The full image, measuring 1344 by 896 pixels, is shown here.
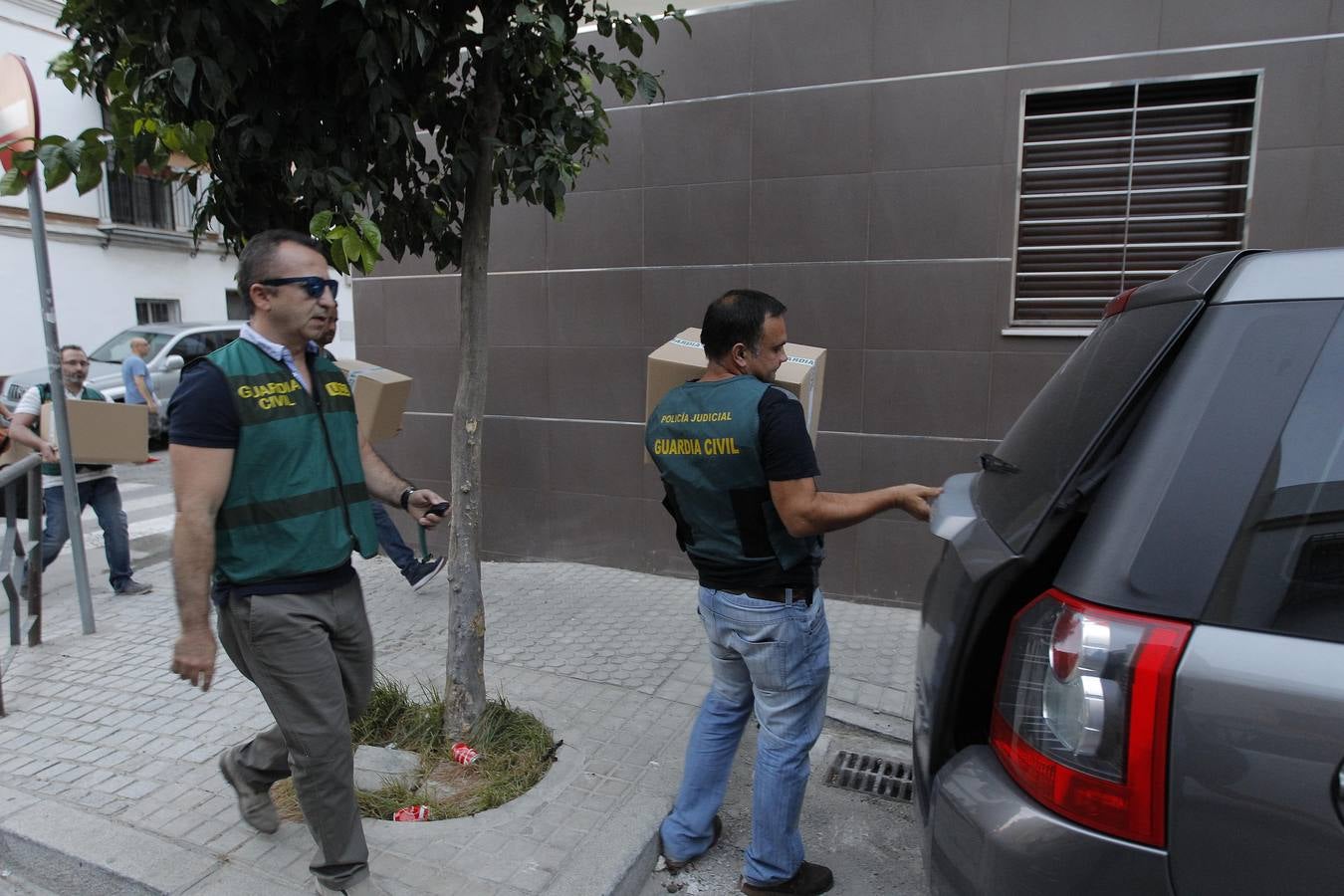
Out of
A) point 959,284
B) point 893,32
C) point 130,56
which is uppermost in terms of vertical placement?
point 893,32

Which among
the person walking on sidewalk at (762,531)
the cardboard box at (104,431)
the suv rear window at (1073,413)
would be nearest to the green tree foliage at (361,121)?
the person walking on sidewalk at (762,531)

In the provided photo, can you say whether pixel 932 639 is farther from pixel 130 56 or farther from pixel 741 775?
pixel 130 56

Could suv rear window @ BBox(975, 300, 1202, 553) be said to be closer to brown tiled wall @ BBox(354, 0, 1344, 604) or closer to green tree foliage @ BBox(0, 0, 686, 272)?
green tree foliage @ BBox(0, 0, 686, 272)

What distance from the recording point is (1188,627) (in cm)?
131

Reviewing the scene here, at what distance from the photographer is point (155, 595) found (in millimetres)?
5723

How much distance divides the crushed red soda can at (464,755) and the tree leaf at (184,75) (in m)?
2.44

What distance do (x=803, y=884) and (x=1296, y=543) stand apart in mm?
1947

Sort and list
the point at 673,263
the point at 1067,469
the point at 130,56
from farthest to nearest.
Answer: the point at 673,263, the point at 130,56, the point at 1067,469

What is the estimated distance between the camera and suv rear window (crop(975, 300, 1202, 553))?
153 cm

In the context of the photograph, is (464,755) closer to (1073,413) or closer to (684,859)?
(684,859)

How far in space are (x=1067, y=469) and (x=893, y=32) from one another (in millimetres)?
4328

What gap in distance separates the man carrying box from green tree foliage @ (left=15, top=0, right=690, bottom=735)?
10.1 ft

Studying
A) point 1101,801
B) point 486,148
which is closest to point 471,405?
point 486,148

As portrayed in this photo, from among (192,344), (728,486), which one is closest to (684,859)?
(728,486)
